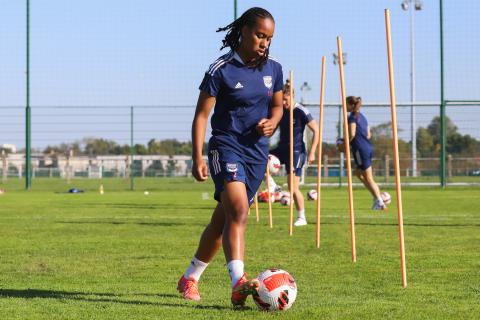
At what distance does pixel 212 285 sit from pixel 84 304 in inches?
53.1

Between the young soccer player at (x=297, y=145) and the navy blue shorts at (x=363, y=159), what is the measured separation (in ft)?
11.0

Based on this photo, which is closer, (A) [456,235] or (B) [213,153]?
(B) [213,153]

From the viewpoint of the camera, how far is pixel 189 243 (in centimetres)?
1042

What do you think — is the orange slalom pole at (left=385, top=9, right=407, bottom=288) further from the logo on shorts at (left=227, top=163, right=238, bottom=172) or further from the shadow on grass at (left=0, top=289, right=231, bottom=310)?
the shadow on grass at (left=0, top=289, right=231, bottom=310)

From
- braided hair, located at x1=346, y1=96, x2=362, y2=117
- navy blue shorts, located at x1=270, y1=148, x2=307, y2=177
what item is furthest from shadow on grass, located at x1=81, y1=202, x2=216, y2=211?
navy blue shorts, located at x1=270, y1=148, x2=307, y2=177

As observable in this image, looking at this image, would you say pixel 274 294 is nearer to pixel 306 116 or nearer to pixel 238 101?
pixel 238 101

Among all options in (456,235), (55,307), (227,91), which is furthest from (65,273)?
(456,235)

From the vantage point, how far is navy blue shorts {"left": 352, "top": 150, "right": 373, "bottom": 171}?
1731 cm

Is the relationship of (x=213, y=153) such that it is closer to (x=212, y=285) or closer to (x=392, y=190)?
(x=212, y=285)

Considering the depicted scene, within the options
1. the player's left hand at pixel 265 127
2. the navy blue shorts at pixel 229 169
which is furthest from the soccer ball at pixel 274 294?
the player's left hand at pixel 265 127

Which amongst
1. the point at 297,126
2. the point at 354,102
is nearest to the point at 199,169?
the point at 297,126

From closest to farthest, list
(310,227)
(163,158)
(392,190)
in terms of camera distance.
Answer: (310,227) < (392,190) < (163,158)

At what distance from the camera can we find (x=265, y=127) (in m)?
5.91

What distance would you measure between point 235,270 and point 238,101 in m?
1.09
